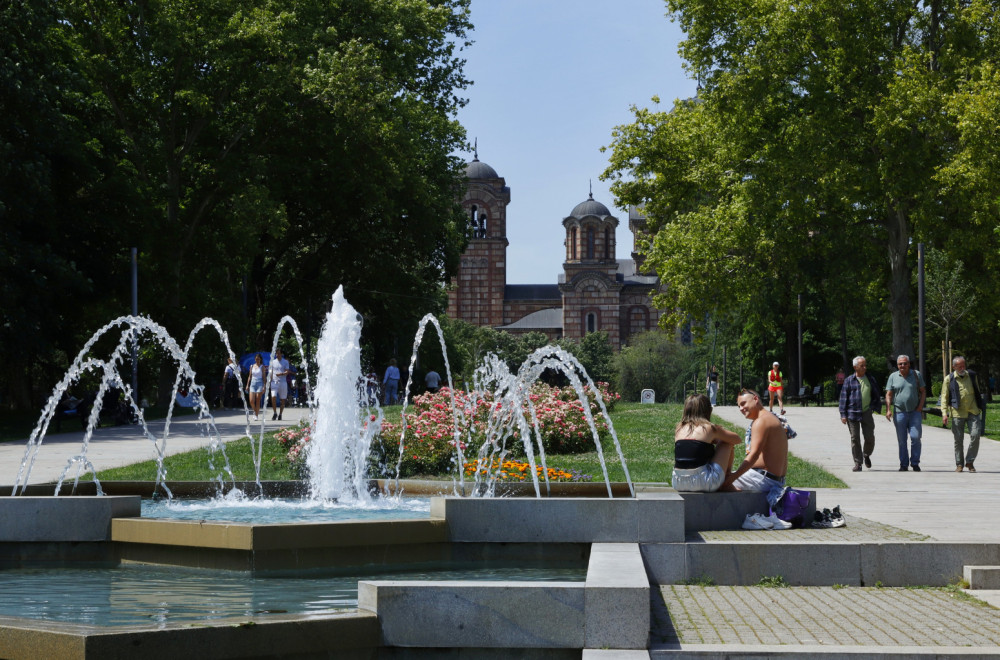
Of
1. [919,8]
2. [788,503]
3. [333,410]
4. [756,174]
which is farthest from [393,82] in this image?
[788,503]

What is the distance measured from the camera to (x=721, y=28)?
3166cm

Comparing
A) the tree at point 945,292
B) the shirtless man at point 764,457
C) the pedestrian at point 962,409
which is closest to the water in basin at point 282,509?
the shirtless man at point 764,457

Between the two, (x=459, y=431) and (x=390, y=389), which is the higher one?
(x=390, y=389)

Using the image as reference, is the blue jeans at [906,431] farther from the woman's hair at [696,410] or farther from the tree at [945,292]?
the tree at [945,292]

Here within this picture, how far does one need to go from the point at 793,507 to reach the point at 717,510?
607 millimetres

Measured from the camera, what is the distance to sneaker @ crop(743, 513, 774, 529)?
9.46 m

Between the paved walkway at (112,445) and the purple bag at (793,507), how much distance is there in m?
7.73

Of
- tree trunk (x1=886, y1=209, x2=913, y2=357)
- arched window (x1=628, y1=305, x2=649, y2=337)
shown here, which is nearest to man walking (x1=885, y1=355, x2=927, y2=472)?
tree trunk (x1=886, y1=209, x2=913, y2=357)

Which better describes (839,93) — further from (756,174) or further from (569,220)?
(569,220)

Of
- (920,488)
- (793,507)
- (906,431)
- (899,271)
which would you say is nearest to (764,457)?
(793,507)

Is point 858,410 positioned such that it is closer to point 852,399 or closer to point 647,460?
point 852,399

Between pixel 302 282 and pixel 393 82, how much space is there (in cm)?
1023

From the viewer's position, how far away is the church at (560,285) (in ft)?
348

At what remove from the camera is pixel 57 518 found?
28.2 ft
